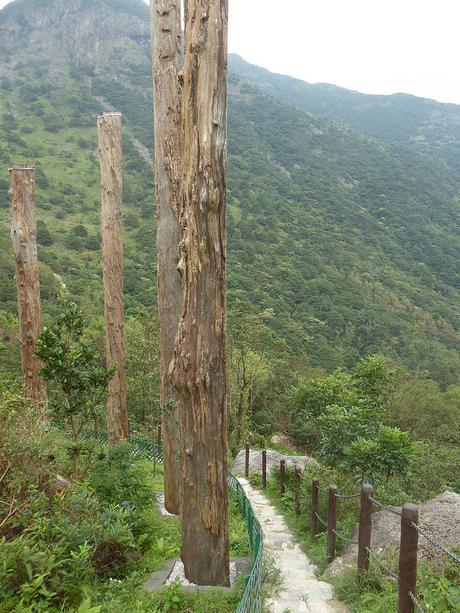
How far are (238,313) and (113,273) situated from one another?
13.3 meters

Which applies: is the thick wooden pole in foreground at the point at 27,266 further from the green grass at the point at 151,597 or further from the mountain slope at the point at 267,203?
the mountain slope at the point at 267,203

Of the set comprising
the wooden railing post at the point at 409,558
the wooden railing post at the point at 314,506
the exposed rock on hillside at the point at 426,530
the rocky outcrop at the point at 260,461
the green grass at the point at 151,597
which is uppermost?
the wooden railing post at the point at 409,558

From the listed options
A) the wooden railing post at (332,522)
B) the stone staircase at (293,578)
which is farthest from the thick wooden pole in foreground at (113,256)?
the wooden railing post at (332,522)

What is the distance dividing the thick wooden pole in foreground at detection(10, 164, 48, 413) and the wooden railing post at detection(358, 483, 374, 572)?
16.3ft

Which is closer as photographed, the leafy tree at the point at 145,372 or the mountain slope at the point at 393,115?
the leafy tree at the point at 145,372

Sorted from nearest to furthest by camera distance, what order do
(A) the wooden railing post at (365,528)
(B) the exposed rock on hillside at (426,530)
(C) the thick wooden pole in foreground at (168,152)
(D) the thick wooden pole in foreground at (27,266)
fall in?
1. (A) the wooden railing post at (365,528)
2. (B) the exposed rock on hillside at (426,530)
3. (C) the thick wooden pole in foreground at (168,152)
4. (D) the thick wooden pole in foreground at (27,266)

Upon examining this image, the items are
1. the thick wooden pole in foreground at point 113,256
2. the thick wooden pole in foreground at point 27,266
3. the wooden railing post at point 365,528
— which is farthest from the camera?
the thick wooden pole in foreground at point 27,266

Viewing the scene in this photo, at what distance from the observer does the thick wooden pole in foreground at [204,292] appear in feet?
12.6

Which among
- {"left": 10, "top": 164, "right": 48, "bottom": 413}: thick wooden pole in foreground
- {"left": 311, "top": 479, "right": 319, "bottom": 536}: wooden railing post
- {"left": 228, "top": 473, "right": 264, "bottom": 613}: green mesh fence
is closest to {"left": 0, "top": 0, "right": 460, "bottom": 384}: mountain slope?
{"left": 10, "top": 164, "right": 48, "bottom": 413}: thick wooden pole in foreground

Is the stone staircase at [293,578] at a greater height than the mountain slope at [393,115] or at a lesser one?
lesser

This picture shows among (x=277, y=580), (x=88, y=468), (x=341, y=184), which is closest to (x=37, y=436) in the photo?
(x=88, y=468)

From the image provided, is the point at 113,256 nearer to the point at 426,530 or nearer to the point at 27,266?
the point at 27,266

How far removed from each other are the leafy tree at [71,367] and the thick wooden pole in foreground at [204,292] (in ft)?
7.32

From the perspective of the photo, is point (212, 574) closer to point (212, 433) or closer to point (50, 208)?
point (212, 433)
